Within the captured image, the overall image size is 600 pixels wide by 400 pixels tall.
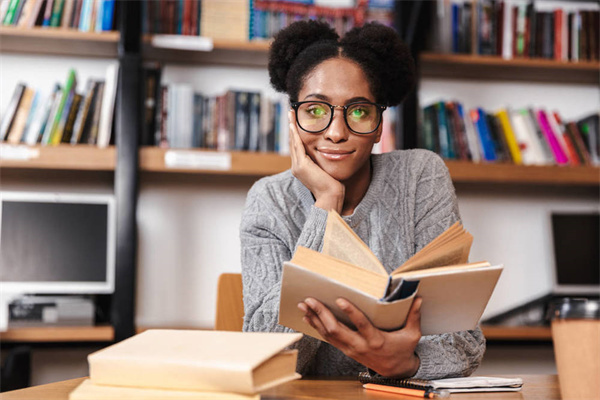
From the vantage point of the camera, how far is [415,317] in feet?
2.94

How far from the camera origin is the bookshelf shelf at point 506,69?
2.57 meters

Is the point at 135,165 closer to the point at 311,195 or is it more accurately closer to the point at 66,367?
the point at 66,367

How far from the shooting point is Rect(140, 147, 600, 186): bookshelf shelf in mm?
2303

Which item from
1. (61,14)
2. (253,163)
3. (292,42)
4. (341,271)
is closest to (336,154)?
(292,42)

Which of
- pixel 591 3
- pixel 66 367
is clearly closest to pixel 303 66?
pixel 66 367

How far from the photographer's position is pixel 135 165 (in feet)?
7.45

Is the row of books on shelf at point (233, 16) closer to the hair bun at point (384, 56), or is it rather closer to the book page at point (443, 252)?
the hair bun at point (384, 56)

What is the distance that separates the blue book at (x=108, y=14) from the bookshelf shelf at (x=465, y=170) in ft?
1.65

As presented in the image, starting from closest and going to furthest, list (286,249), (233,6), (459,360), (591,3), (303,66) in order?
(459,360)
(286,249)
(303,66)
(233,6)
(591,3)

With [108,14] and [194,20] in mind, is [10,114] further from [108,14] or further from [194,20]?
[194,20]

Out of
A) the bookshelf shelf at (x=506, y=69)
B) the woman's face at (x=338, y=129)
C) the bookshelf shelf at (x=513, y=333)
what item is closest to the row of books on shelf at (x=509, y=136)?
the bookshelf shelf at (x=506, y=69)

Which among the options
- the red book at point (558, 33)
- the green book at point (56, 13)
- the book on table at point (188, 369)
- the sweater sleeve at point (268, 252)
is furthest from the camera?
the red book at point (558, 33)

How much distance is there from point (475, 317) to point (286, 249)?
0.50m

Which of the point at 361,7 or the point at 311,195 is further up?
Result: the point at 361,7
